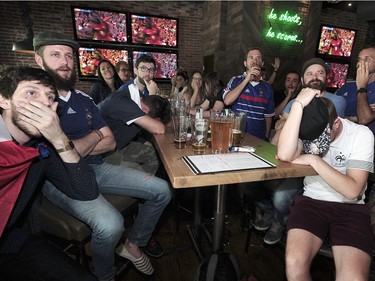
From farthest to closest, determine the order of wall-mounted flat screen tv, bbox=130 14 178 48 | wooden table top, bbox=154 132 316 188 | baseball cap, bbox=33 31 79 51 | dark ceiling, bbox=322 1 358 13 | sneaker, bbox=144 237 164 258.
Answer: dark ceiling, bbox=322 1 358 13
wall-mounted flat screen tv, bbox=130 14 178 48
sneaker, bbox=144 237 164 258
baseball cap, bbox=33 31 79 51
wooden table top, bbox=154 132 316 188

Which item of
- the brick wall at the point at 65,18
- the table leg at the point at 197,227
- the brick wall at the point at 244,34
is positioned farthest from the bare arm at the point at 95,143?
the brick wall at the point at 65,18

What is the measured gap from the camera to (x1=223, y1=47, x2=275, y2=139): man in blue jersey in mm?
2340

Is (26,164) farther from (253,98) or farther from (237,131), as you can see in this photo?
(253,98)

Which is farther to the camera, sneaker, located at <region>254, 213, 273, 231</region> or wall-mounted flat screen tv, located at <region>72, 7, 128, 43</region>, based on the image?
wall-mounted flat screen tv, located at <region>72, 7, 128, 43</region>

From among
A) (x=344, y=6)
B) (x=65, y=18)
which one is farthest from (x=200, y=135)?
(x=344, y=6)

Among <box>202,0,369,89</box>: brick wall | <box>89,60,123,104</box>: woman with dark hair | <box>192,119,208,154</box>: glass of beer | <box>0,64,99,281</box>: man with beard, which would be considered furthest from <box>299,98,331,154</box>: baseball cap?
<box>202,0,369,89</box>: brick wall

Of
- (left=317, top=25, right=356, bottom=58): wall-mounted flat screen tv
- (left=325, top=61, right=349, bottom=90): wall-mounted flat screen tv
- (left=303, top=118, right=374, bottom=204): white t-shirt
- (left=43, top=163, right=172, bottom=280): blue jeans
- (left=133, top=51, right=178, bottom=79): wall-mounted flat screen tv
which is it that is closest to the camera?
(left=303, top=118, right=374, bottom=204): white t-shirt

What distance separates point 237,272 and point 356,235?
677mm

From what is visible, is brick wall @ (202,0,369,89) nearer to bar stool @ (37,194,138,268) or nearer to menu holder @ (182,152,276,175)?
menu holder @ (182,152,276,175)

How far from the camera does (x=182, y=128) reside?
1327 mm

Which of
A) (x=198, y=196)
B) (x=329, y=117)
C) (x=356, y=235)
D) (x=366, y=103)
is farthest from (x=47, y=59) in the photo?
(x=366, y=103)

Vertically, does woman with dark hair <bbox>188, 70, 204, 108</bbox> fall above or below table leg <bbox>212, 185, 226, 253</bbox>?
above

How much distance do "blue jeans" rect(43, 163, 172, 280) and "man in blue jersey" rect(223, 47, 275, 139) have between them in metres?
1.26

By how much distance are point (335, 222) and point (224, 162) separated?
2.25 feet
